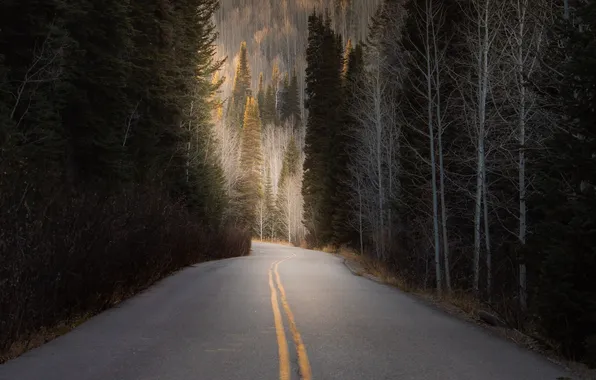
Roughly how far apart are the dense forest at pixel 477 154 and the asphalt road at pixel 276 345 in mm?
1390

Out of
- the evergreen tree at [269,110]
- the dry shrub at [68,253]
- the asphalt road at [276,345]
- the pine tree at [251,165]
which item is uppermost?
the evergreen tree at [269,110]

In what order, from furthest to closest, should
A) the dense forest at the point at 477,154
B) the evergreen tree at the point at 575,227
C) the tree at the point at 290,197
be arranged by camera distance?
1. the tree at the point at 290,197
2. the dense forest at the point at 477,154
3. the evergreen tree at the point at 575,227

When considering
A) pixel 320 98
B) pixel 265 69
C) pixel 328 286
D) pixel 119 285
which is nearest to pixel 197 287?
pixel 119 285

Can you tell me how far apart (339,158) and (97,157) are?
2693cm

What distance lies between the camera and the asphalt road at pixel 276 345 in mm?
5992

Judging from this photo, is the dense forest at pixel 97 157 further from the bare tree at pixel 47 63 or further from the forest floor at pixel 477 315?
the forest floor at pixel 477 315

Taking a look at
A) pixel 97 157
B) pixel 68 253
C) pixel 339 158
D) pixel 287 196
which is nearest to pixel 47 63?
pixel 97 157

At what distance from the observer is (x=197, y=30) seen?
3481cm

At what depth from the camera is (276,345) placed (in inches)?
290

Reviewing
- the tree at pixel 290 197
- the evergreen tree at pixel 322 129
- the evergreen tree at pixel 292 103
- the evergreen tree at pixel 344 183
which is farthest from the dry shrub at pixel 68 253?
the evergreen tree at pixel 292 103

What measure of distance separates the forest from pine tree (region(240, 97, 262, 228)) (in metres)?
23.0

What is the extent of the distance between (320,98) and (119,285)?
41399 millimetres

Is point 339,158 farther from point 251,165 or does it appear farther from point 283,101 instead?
point 283,101

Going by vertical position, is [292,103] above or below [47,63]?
above
